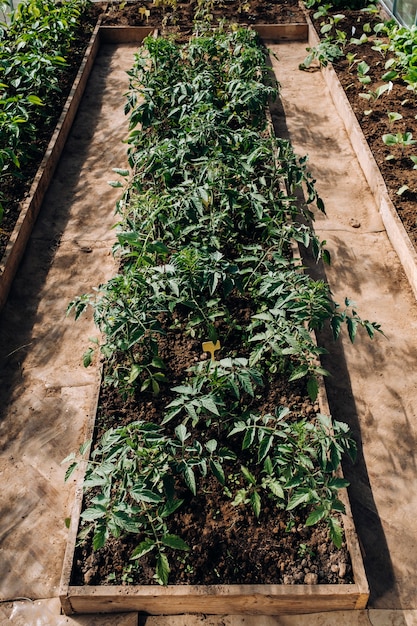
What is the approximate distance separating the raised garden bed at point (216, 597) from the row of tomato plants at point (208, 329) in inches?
6.4

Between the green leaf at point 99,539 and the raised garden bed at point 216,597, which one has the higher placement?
the green leaf at point 99,539

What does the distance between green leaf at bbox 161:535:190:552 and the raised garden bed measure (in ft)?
0.62

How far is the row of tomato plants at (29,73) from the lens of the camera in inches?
211

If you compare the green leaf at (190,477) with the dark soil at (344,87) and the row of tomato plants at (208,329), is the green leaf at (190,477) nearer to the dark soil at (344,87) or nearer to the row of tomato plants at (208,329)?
the row of tomato plants at (208,329)

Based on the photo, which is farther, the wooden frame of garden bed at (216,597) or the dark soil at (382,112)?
the dark soil at (382,112)

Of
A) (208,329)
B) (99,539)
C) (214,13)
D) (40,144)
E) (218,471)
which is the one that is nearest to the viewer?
(99,539)

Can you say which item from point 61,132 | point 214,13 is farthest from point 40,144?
point 214,13

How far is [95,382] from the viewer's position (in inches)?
158

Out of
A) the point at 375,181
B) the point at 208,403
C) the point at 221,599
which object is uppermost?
the point at 208,403

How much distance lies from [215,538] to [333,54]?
5.42 metres

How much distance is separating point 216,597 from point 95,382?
1495mm

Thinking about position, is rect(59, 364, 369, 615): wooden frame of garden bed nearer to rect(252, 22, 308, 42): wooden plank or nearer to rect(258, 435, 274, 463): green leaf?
rect(258, 435, 274, 463): green leaf

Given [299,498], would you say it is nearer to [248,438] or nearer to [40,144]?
[248,438]

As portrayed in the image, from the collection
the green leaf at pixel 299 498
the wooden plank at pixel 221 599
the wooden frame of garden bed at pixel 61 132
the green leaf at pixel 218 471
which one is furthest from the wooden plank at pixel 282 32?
the wooden plank at pixel 221 599
